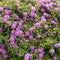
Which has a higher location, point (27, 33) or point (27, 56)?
point (27, 33)

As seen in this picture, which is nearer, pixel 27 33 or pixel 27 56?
pixel 27 56

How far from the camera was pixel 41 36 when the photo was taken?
14.1 ft

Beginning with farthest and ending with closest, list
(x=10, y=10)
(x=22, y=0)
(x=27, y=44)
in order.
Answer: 1. (x=22, y=0)
2. (x=10, y=10)
3. (x=27, y=44)

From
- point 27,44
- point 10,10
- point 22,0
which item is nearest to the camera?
point 27,44

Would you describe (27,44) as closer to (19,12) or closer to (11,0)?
(19,12)

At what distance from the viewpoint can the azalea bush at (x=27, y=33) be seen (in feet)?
13.8

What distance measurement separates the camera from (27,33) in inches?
167

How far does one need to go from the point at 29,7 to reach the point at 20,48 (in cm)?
95

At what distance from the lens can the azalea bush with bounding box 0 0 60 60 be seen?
4207mm

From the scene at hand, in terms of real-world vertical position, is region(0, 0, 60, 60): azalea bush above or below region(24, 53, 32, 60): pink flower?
above

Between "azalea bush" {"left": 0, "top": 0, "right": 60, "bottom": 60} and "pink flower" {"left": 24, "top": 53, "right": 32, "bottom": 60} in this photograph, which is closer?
"pink flower" {"left": 24, "top": 53, "right": 32, "bottom": 60}

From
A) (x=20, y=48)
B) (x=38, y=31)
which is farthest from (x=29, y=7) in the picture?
(x=20, y=48)

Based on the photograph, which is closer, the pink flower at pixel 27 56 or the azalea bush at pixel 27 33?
the pink flower at pixel 27 56

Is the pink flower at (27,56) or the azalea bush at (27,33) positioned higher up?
the azalea bush at (27,33)
